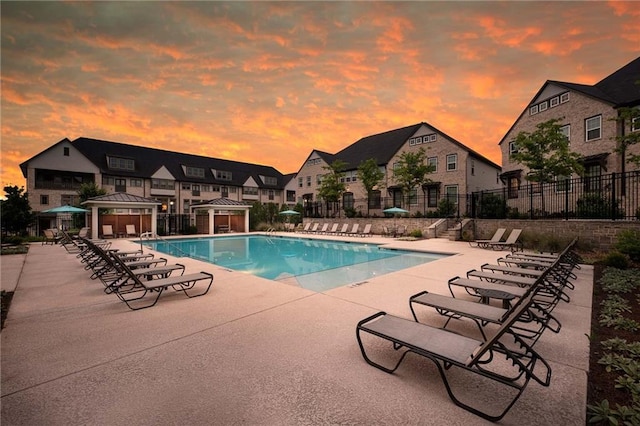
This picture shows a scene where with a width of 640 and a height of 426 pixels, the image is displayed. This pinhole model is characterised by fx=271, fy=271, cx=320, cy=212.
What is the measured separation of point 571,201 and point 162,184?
1830 inches

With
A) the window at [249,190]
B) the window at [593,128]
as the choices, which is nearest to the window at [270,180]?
the window at [249,190]

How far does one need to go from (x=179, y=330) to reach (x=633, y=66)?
34.3 m

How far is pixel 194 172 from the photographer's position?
44.5 m

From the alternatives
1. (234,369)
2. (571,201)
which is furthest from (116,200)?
(571,201)

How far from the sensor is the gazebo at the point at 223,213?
27645mm

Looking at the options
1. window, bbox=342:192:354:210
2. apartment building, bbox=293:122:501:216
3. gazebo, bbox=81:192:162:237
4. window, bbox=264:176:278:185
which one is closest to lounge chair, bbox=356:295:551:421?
apartment building, bbox=293:122:501:216

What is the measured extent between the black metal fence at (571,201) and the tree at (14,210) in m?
35.4

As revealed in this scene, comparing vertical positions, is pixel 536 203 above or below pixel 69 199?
below

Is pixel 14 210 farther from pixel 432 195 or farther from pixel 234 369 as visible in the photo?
pixel 432 195

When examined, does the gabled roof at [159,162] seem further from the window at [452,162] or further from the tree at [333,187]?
the window at [452,162]

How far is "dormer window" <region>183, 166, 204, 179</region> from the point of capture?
43.5 metres

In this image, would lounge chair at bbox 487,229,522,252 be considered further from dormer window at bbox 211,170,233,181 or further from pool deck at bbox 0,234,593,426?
dormer window at bbox 211,170,233,181

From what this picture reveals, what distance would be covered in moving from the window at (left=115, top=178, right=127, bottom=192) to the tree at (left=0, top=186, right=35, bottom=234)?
45.1 feet

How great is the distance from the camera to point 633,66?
21172mm
